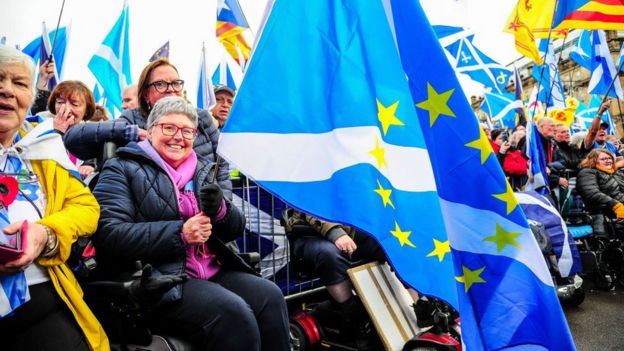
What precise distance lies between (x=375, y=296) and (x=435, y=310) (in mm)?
477

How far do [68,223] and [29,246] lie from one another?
0.28 meters

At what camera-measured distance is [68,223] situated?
6.66 feet

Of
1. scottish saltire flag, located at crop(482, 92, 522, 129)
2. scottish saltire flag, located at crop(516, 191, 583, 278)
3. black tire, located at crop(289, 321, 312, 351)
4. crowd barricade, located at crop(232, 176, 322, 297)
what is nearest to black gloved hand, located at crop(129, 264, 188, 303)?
crowd barricade, located at crop(232, 176, 322, 297)

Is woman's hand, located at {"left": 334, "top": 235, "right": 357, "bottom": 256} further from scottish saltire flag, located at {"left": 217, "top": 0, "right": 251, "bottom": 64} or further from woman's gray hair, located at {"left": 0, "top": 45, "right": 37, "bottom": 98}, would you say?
scottish saltire flag, located at {"left": 217, "top": 0, "right": 251, "bottom": 64}

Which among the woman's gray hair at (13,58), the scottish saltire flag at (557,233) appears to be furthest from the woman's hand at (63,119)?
the scottish saltire flag at (557,233)

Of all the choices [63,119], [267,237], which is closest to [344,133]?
[267,237]

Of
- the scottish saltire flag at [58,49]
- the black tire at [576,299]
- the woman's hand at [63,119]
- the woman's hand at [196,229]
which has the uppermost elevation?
the scottish saltire flag at [58,49]

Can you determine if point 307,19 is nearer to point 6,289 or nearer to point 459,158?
point 459,158

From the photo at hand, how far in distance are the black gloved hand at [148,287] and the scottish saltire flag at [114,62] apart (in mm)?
6413

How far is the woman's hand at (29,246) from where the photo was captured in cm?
169

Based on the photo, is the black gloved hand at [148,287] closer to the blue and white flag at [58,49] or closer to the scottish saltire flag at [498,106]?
the blue and white flag at [58,49]

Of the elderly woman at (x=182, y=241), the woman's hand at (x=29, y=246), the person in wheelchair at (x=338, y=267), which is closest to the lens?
the woman's hand at (x=29, y=246)

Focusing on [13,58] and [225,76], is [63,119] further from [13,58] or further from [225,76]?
[225,76]

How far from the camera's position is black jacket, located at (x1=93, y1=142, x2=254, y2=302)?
2.30m
